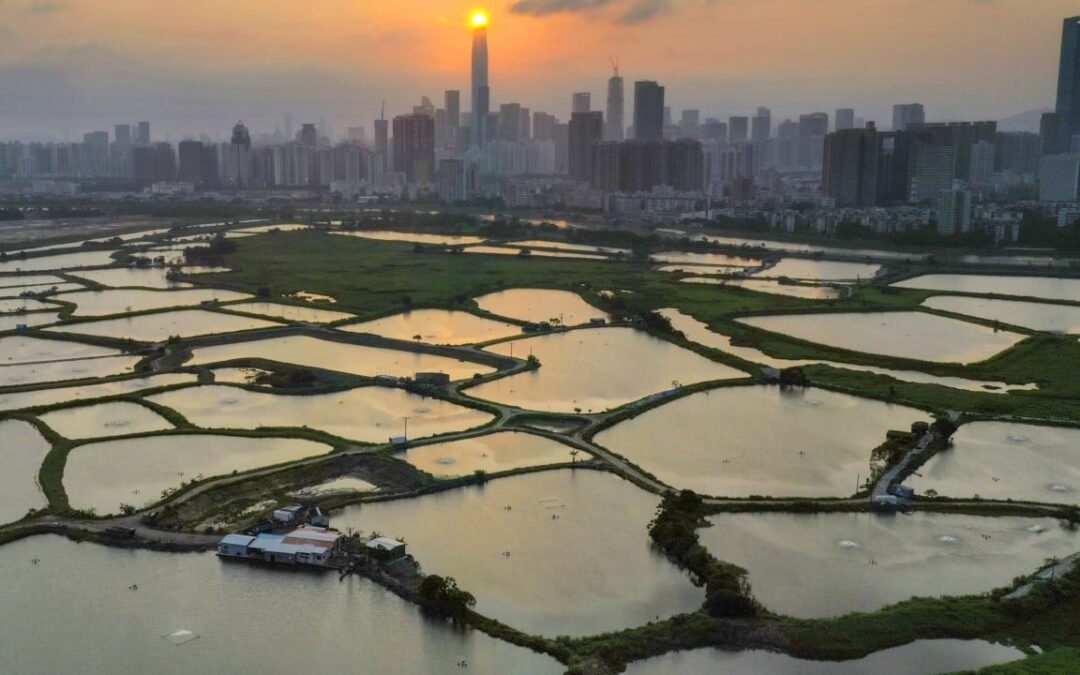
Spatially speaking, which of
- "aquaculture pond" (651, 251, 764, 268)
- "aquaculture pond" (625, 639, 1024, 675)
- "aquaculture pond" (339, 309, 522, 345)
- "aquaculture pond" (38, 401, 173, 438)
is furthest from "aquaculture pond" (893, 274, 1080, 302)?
"aquaculture pond" (38, 401, 173, 438)

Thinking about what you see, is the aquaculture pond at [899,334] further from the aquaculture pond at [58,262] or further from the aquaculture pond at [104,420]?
the aquaculture pond at [58,262]

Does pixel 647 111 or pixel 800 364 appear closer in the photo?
pixel 800 364

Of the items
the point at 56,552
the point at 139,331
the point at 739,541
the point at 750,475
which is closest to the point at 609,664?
the point at 739,541

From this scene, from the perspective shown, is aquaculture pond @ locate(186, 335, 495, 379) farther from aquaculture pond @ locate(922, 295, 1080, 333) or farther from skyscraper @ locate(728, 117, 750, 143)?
skyscraper @ locate(728, 117, 750, 143)

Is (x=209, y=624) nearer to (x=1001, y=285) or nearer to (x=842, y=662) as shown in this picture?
(x=842, y=662)

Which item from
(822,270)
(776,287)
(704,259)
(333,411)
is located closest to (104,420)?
(333,411)

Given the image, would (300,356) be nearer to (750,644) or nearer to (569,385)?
(569,385)

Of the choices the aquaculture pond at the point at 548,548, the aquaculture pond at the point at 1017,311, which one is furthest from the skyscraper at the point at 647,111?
the aquaculture pond at the point at 548,548
